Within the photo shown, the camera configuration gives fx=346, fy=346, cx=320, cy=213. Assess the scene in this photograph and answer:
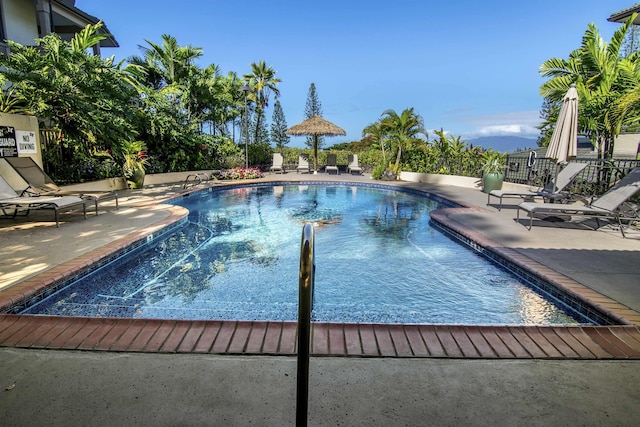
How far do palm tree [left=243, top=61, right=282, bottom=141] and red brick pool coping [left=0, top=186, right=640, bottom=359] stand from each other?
29.8 meters

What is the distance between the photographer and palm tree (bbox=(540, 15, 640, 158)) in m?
9.25

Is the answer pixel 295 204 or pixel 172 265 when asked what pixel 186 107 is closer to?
pixel 295 204

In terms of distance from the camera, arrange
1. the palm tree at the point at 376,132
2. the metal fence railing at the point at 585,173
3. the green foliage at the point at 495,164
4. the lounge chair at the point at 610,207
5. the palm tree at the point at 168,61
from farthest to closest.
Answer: the palm tree at the point at 376,132
the palm tree at the point at 168,61
the green foliage at the point at 495,164
the metal fence railing at the point at 585,173
the lounge chair at the point at 610,207

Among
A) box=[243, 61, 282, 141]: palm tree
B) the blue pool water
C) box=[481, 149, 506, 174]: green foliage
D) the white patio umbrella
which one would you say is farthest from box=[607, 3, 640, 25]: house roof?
box=[243, 61, 282, 141]: palm tree

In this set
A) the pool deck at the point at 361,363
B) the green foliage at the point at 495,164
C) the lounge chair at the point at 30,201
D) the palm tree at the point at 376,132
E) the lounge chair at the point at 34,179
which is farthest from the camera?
the palm tree at the point at 376,132

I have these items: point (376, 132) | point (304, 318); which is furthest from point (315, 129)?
point (304, 318)

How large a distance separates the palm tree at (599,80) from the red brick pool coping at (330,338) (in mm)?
9159

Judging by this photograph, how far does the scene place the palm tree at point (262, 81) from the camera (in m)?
30.3

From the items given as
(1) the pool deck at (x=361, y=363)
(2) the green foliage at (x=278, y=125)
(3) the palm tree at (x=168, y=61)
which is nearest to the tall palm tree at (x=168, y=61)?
(3) the palm tree at (x=168, y=61)

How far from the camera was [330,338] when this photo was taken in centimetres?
247

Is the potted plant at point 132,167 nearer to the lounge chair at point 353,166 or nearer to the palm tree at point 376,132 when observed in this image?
the palm tree at point 376,132

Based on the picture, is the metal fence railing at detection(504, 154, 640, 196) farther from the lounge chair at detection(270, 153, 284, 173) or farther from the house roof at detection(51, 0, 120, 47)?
the house roof at detection(51, 0, 120, 47)

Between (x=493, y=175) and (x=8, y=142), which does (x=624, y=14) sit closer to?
(x=493, y=175)

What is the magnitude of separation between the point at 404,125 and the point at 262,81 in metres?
18.7
